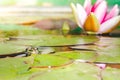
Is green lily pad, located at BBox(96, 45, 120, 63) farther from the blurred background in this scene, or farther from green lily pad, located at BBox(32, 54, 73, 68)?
the blurred background

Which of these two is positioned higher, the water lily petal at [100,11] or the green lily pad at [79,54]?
the water lily petal at [100,11]

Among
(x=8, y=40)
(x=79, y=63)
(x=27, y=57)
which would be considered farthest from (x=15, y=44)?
(x=79, y=63)

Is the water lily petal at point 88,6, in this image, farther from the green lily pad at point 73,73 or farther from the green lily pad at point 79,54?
the green lily pad at point 73,73

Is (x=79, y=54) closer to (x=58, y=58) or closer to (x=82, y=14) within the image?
(x=58, y=58)

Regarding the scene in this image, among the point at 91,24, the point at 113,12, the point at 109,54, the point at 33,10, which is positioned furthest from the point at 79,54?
the point at 33,10

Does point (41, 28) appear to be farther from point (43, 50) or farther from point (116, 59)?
point (116, 59)

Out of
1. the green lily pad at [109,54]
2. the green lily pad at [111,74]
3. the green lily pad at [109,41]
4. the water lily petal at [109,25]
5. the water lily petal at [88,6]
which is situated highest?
the water lily petal at [88,6]

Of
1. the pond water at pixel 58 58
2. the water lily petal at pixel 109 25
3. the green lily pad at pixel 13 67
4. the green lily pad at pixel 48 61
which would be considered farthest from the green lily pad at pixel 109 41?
the green lily pad at pixel 13 67
